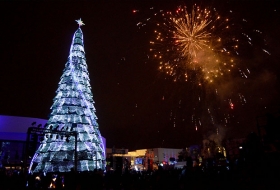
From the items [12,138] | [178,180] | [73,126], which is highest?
[12,138]

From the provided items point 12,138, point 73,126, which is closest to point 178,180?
point 73,126

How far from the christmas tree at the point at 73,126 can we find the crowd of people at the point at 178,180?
33.6 feet

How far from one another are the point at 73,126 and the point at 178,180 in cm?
1653

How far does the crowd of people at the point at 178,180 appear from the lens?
9539 mm

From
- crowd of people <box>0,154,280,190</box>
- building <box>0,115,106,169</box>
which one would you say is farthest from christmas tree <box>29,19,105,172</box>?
building <box>0,115,106,169</box>

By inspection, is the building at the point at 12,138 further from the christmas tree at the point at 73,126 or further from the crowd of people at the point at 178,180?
the crowd of people at the point at 178,180

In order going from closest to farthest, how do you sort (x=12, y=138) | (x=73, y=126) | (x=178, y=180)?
(x=178, y=180), (x=73, y=126), (x=12, y=138)

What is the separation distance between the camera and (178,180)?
11.9 m

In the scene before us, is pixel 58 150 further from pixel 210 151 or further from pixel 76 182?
pixel 210 151

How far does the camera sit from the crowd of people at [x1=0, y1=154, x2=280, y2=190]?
31.3 feet

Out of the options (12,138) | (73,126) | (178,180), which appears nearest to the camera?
(178,180)

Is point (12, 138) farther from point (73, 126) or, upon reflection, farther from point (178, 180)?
point (178, 180)

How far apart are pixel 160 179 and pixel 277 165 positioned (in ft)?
16.9

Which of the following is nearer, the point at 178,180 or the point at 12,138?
the point at 178,180
